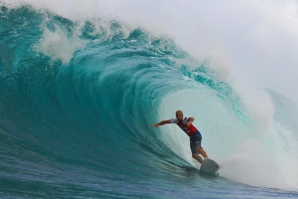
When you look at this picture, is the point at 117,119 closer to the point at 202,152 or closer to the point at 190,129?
the point at 190,129

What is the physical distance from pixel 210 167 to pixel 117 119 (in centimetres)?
326

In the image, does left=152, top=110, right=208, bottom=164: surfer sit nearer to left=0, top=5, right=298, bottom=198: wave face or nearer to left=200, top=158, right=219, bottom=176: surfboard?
left=0, top=5, right=298, bottom=198: wave face

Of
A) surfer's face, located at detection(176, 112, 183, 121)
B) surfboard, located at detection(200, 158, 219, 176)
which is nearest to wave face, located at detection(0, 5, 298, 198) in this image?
surfboard, located at detection(200, 158, 219, 176)

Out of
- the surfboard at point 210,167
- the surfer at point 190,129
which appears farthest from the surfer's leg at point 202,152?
the surfboard at point 210,167

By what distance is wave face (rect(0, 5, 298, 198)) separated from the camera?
16.1 ft

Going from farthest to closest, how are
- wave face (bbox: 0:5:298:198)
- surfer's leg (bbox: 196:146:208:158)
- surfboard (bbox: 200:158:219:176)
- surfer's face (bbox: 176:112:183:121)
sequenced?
surfer's face (bbox: 176:112:183:121) < surfer's leg (bbox: 196:146:208:158) < surfboard (bbox: 200:158:219:176) < wave face (bbox: 0:5:298:198)

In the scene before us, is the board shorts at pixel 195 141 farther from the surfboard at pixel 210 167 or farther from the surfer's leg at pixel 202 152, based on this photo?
the surfboard at pixel 210 167

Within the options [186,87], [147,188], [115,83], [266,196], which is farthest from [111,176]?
[186,87]

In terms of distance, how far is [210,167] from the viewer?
7.29 m

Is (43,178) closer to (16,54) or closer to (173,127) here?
(16,54)

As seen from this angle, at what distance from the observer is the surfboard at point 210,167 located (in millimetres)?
7254

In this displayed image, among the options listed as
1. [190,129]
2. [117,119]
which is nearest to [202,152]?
[190,129]

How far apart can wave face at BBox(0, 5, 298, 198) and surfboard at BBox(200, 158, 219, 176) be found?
0.33 m

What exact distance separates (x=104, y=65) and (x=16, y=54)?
2.68m
